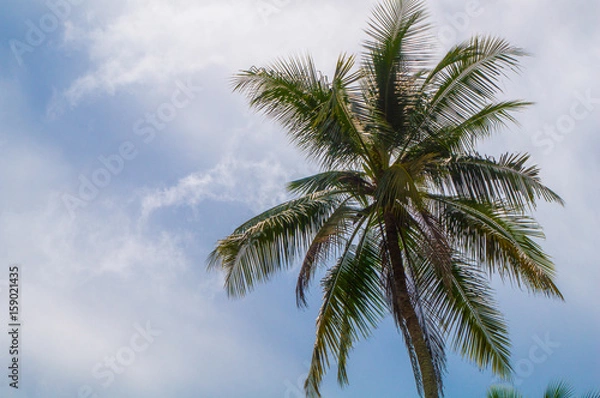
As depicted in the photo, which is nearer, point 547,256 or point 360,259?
point 547,256

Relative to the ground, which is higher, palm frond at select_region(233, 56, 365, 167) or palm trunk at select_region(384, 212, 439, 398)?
palm frond at select_region(233, 56, 365, 167)

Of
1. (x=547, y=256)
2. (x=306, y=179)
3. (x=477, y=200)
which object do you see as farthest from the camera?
(x=306, y=179)

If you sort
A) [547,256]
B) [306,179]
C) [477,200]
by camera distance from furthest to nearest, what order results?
[306,179], [477,200], [547,256]

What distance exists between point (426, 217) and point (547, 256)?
2307 millimetres

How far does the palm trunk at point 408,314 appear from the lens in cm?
1144

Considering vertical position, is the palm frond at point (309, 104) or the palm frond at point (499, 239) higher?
the palm frond at point (309, 104)

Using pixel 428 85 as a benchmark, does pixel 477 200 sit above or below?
below

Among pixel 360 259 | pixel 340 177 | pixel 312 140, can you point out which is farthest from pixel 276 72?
pixel 360 259

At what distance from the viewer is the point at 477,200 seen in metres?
12.7

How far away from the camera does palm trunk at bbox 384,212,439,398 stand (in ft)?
37.5

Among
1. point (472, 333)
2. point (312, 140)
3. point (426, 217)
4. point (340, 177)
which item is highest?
point (312, 140)

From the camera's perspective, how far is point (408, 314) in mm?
12062

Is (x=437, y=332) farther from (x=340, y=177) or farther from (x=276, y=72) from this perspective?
(x=276, y=72)

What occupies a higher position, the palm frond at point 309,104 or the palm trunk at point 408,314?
the palm frond at point 309,104
